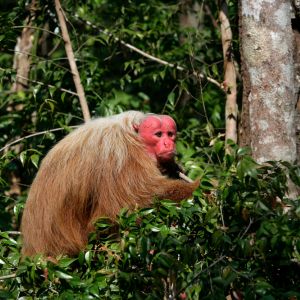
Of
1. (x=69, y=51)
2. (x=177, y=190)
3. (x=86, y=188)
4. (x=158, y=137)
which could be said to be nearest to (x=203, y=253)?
(x=177, y=190)

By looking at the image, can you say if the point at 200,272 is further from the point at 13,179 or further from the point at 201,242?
the point at 13,179

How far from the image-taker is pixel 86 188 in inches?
240

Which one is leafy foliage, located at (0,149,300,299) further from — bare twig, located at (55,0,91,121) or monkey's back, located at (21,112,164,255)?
bare twig, located at (55,0,91,121)

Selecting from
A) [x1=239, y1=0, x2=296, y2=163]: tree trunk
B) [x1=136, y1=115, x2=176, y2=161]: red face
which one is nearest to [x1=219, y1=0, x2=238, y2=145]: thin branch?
[x1=136, y1=115, x2=176, y2=161]: red face

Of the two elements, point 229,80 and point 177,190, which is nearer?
point 177,190

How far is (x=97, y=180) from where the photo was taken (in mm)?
6102

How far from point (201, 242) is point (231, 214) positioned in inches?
10.5

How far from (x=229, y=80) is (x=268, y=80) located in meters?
1.66

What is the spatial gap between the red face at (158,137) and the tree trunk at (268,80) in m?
1.11

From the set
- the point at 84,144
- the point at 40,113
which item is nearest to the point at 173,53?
the point at 40,113

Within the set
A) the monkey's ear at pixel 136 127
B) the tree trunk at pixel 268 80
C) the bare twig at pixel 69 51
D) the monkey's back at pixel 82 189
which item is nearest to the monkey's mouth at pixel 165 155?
the monkey's back at pixel 82 189

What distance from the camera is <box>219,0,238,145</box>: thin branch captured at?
6.79m

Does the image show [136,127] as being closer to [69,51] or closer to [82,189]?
[82,189]

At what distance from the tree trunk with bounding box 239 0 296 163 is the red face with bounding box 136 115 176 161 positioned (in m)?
1.11
